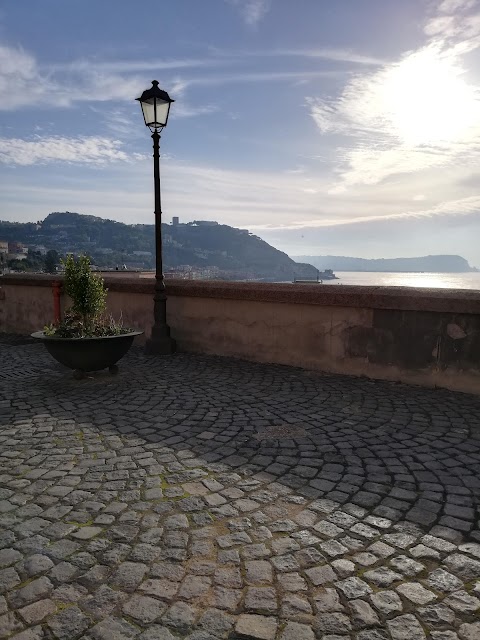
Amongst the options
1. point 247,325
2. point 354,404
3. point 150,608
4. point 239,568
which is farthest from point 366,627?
point 247,325

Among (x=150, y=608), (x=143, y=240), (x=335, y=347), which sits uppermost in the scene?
(x=143, y=240)

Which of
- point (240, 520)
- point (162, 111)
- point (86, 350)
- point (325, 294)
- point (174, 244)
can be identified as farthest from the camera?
point (174, 244)

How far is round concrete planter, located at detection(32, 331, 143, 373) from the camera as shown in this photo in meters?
6.59

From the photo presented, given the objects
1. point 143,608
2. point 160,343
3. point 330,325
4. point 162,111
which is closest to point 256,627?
point 143,608

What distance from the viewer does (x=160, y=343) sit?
8945 mm

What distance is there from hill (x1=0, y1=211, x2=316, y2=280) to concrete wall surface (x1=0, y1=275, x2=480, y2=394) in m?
46.0

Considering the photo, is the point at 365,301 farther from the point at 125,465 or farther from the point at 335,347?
the point at 125,465

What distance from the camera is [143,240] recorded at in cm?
9075

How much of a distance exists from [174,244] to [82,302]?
74888 millimetres

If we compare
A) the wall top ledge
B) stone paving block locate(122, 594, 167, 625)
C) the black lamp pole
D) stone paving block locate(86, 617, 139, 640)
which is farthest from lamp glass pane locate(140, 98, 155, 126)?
stone paving block locate(86, 617, 139, 640)

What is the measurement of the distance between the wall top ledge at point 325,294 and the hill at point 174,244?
45.8 meters

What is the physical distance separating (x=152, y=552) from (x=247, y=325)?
5.75 m

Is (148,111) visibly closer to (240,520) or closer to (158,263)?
(158,263)

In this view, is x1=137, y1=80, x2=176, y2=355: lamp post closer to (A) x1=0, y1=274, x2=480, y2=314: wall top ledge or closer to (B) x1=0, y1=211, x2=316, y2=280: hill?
(A) x1=0, y1=274, x2=480, y2=314: wall top ledge
